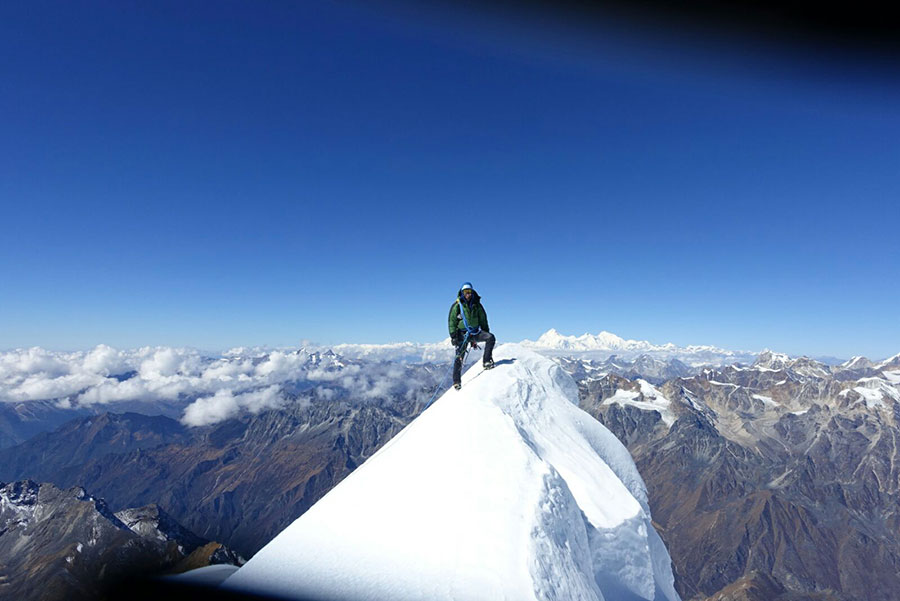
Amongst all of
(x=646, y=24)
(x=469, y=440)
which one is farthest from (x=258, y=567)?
→ (x=646, y=24)

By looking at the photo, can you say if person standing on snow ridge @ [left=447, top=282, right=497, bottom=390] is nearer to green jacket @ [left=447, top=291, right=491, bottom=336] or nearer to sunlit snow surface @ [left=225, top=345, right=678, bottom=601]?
green jacket @ [left=447, top=291, right=491, bottom=336]

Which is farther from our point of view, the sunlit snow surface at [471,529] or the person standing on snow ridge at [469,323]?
the person standing on snow ridge at [469,323]

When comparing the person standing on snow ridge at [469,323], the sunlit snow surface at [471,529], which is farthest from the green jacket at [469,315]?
the sunlit snow surface at [471,529]

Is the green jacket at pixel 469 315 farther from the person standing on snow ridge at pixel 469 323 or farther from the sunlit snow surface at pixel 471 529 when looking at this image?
the sunlit snow surface at pixel 471 529

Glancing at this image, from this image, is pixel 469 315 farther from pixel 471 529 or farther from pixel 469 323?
pixel 471 529

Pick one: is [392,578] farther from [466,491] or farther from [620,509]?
[620,509]

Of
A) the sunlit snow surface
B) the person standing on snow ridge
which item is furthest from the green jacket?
the sunlit snow surface
